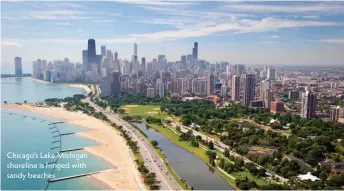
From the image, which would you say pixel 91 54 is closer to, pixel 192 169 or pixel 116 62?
pixel 116 62

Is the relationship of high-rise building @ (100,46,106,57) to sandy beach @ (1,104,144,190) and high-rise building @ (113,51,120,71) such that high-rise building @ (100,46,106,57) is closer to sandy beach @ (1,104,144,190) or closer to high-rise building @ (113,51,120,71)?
high-rise building @ (113,51,120,71)

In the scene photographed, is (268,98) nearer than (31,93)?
Yes

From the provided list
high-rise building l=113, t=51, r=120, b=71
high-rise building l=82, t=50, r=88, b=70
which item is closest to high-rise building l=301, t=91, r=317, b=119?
high-rise building l=113, t=51, r=120, b=71

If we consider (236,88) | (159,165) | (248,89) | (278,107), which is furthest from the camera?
(236,88)

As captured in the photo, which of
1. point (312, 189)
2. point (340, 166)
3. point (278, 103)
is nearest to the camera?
point (312, 189)

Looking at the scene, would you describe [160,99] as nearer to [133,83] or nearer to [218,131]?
[133,83]

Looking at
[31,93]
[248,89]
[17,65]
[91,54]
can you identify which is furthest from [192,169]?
[17,65]

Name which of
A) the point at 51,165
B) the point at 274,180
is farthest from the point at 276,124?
the point at 51,165
